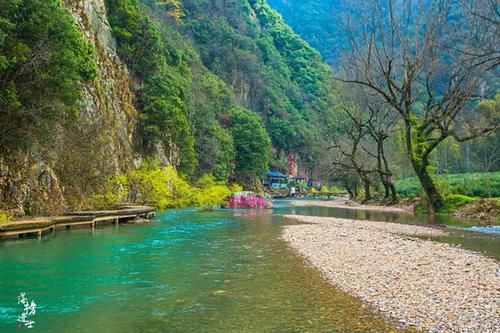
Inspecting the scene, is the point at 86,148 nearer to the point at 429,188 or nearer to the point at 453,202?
the point at 429,188

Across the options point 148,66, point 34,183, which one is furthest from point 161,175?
point 34,183

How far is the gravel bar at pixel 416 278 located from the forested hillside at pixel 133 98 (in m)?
14.6

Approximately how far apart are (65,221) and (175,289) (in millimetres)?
15405

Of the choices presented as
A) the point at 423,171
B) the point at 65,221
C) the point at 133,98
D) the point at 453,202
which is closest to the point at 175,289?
the point at 65,221

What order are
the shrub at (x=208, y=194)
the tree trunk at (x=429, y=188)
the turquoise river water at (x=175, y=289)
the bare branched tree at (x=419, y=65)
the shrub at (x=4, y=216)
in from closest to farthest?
the turquoise river water at (x=175, y=289) < the shrub at (x=4, y=216) < the bare branched tree at (x=419, y=65) < the tree trunk at (x=429, y=188) < the shrub at (x=208, y=194)

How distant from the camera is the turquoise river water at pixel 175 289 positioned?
325 inches

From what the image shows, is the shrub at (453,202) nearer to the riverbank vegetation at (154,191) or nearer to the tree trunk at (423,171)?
the tree trunk at (423,171)

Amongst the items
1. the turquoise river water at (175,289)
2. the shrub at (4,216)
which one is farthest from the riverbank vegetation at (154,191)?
the turquoise river water at (175,289)

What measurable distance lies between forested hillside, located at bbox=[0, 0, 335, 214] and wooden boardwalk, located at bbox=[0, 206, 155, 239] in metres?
2.13

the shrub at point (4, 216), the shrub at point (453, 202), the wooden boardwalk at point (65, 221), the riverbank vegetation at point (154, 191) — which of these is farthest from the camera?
the riverbank vegetation at point (154, 191)

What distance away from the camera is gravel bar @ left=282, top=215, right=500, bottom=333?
7996 mm

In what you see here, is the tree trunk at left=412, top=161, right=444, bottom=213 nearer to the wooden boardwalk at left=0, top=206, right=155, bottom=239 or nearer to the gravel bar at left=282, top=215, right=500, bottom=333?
the gravel bar at left=282, top=215, right=500, bottom=333

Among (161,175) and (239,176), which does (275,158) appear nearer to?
(239,176)

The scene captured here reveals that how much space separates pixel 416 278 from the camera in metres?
11.0
